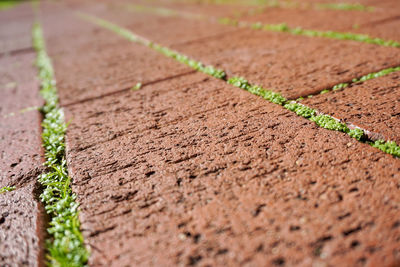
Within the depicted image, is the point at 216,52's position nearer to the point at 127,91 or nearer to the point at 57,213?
the point at 127,91

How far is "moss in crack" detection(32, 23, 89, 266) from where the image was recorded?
3.09 ft

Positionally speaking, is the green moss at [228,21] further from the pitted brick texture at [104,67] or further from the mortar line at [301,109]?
the mortar line at [301,109]

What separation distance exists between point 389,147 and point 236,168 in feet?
1.63

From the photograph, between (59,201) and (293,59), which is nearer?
(59,201)

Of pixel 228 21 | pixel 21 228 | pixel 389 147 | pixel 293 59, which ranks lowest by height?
pixel 21 228

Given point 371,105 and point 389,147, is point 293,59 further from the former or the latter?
point 389,147

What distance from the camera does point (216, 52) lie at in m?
2.54

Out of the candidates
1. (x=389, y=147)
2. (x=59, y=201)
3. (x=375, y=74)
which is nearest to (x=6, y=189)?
(x=59, y=201)

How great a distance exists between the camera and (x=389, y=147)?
1134 mm

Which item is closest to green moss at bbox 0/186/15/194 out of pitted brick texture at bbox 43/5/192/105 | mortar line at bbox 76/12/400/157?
pitted brick texture at bbox 43/5/192/105

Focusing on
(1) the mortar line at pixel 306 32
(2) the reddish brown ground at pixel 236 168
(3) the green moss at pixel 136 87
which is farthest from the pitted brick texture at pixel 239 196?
(1) the mortar line at pixel 306 32

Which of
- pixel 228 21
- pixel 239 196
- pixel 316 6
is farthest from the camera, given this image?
pixel 316 6

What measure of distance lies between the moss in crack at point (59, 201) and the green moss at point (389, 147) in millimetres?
955

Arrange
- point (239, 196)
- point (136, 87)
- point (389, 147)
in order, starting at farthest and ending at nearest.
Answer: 1. point (136, 87)
2. point (389, 147)
3. point (239, 196)
